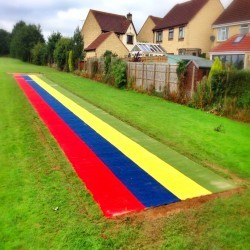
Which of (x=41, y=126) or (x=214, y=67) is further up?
(x=214, y=67)

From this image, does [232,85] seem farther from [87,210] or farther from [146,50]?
[146,50]

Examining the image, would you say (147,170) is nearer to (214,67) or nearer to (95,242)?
A: (95,242)

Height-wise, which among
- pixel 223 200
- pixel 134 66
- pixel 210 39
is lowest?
pixel 223 200

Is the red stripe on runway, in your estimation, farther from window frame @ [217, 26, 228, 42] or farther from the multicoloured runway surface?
window frame @ [217, 26, 228, 42]

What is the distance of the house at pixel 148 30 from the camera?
47394 millimetres

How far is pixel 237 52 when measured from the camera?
25516 millimetres

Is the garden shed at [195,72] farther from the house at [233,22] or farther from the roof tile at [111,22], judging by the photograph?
the roof tile at [111,22]

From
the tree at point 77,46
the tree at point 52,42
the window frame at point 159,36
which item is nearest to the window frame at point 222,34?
the window frame at point 159,36

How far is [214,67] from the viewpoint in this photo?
1445 centimetres

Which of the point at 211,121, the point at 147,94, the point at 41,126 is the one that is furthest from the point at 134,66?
the point at 41,126

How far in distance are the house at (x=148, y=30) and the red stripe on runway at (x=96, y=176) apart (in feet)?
131

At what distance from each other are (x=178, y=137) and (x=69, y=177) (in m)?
4.26

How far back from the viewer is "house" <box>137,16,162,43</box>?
155 ft

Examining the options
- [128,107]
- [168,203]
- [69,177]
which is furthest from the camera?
[128,107]
